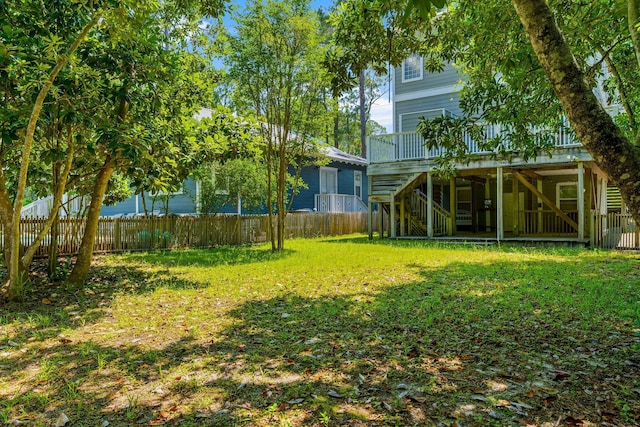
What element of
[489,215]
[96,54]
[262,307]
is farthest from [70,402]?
[489,215]

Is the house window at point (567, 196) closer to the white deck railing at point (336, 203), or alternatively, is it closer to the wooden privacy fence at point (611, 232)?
the wooden privacy fence at point (611, 232)

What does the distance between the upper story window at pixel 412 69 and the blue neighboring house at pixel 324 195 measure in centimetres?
486

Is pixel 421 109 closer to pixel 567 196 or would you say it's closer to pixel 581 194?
pixel 567 196

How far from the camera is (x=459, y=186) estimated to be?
19531 mm

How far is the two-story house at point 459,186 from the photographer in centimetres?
1433

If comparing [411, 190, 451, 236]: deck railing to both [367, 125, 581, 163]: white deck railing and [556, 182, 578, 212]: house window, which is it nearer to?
[367, 125, 581, 163]: white deck railing

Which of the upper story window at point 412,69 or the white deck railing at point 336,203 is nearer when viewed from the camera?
the upper story window at point 412,69

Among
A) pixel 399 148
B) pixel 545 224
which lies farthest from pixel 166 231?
pixel 545 224

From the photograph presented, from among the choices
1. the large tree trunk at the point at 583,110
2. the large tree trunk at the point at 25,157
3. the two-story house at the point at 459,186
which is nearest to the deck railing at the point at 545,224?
the two-story house at the point at 459,186

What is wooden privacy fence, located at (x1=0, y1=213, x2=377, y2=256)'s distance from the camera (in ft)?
37.0

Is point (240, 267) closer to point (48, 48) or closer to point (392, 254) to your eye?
point (392, 254)

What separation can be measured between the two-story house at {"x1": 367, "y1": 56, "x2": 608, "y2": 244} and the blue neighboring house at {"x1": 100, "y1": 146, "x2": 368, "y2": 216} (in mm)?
3573

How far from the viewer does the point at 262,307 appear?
5.57m

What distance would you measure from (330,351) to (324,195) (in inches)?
692
